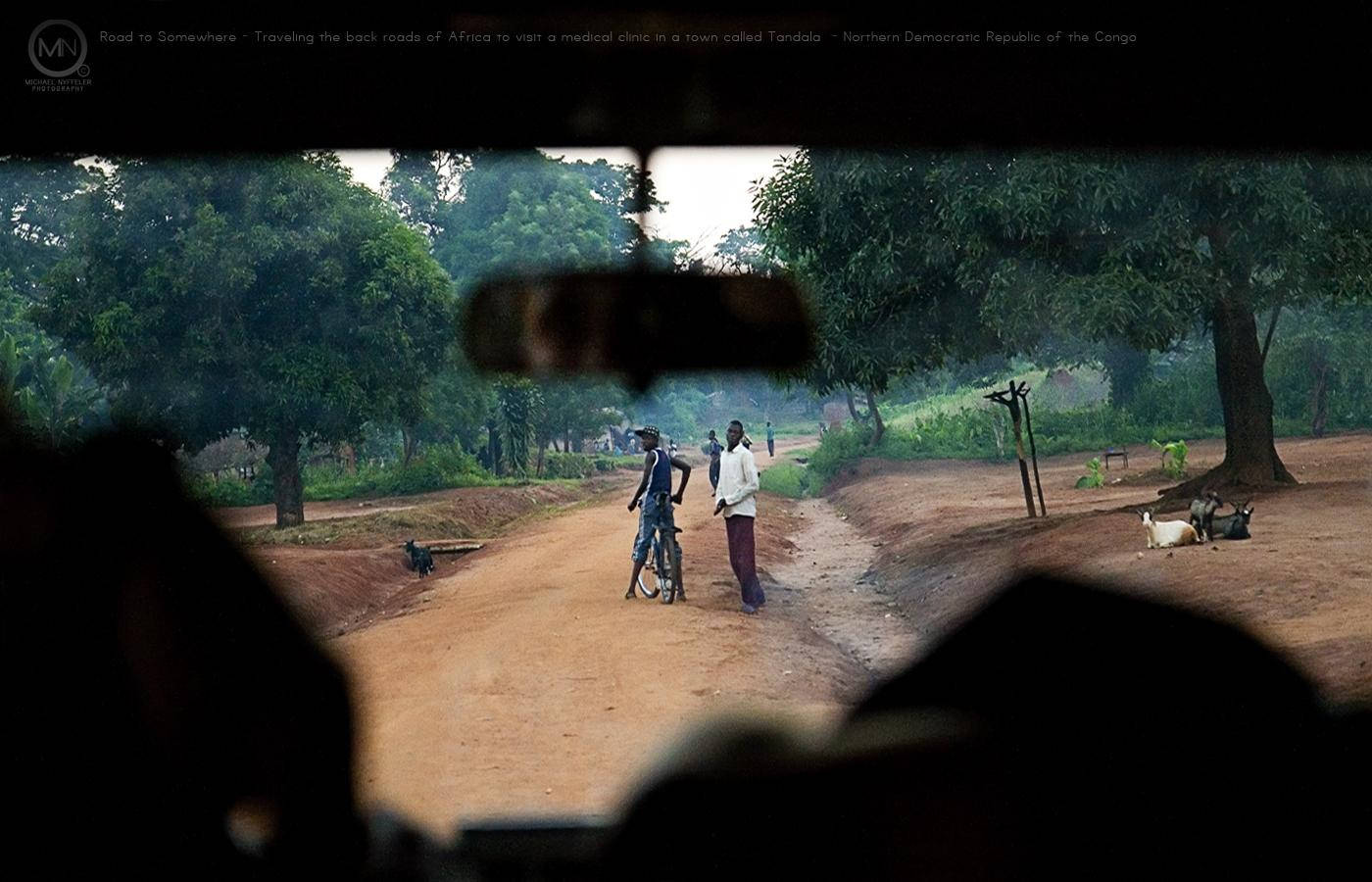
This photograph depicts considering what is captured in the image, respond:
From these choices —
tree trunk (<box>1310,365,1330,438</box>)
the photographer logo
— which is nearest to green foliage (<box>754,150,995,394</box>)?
tree trunk (<box>1310,365,1330,438</box>)

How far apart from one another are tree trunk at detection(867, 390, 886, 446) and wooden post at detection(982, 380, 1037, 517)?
1.43 ft

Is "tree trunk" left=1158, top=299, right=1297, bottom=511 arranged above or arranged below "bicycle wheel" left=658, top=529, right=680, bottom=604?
above

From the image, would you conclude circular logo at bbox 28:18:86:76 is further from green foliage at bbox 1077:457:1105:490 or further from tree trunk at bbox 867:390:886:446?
green foliage at bbox 1077:457:1105:490

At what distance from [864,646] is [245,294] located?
2.03 metres

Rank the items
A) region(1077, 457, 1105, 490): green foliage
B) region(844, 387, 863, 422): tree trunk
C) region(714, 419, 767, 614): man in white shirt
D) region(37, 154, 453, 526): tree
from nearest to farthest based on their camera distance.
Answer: region(37, 154, 453, 526): tree → region(714, 419, 767, 614): man in white shirt → region(844, 387, 863, 422): tree trunk → region(1077, 457, 1105, 490): green foliage

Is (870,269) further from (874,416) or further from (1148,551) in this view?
(1148,551)

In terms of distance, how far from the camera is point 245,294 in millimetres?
2639

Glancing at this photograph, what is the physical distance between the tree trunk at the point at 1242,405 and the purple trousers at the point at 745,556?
5.31ft

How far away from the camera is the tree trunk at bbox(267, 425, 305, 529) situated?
2.62 metres

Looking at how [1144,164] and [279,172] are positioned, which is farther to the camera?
[1144,164]

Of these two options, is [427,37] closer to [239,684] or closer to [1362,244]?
[239,684]

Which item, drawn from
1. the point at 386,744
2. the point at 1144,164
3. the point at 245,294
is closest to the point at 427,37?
the point at 245,294

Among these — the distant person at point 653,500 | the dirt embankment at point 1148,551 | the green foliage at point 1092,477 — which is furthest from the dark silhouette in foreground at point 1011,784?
the green foliage at point 1092,477

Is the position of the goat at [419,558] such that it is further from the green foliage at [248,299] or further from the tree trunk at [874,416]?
the tree trunk at [874,416]
